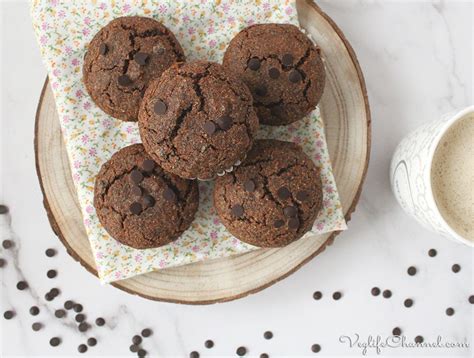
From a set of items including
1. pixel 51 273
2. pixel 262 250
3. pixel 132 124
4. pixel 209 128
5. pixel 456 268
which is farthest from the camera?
pixel 456 268

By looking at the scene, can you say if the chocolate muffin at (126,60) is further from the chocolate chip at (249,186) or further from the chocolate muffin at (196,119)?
the chocolate chip at (249,186)

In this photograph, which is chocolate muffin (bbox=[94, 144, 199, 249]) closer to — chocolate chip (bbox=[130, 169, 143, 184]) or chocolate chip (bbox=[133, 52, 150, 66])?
chocolate chip (bbox=[130, 169, 143, 184])

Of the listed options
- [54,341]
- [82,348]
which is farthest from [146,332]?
[54,341]

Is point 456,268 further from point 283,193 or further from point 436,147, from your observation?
point 283,193

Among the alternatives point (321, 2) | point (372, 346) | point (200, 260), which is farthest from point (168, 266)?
point (321, 2)

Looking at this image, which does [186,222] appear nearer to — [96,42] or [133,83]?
[133,83]

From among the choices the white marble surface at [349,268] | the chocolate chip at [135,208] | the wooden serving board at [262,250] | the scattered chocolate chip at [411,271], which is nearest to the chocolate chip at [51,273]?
the white marble surface at [349,268]
